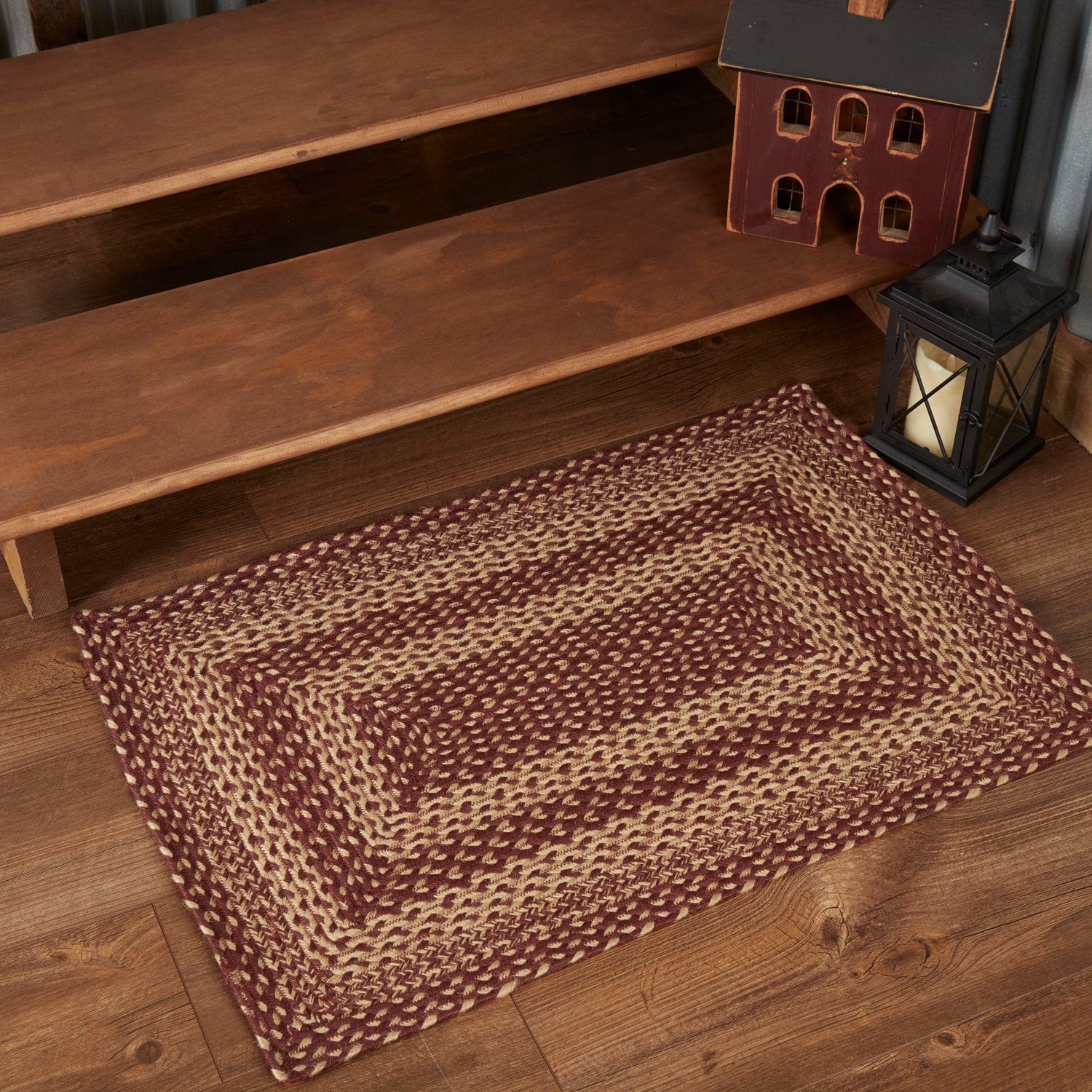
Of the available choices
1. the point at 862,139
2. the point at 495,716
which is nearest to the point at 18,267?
the point at 495,716

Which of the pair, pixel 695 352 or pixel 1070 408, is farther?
pixel 695 352

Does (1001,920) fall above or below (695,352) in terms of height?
below

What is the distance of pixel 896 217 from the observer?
1579 millimetres

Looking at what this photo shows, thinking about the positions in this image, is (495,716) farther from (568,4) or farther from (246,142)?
(568,4)

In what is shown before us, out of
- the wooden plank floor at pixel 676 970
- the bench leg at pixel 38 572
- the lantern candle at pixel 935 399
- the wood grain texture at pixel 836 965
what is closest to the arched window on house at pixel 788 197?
the lantern candle at pixel 935 399

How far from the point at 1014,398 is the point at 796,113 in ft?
1.29

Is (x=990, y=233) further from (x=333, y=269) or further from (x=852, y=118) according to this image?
(x=333, y=269)

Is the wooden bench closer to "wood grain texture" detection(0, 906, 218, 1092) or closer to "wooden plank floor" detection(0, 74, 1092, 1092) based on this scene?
"wooden plank floor" detection(0, 74, 1092, 1092)

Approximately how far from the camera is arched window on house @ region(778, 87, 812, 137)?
1479 millimetres

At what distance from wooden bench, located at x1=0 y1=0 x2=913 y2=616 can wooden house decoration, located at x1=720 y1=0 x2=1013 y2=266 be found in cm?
5

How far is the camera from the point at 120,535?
1.52 meters

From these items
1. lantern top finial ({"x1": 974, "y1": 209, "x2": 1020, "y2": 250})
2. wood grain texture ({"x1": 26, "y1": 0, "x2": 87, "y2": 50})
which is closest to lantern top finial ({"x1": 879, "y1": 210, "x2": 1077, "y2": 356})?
lantern top finial ({"x1": 974, "y1": 209, "x2": 1020, "y2": 250})

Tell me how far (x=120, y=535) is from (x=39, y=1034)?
0.56 m

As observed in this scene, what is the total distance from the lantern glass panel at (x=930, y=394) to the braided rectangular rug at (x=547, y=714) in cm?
6
